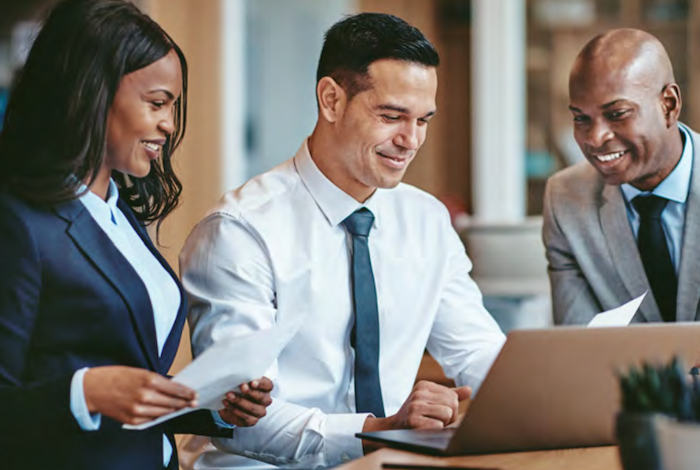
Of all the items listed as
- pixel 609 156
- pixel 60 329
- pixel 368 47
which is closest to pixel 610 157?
pixel 609 156

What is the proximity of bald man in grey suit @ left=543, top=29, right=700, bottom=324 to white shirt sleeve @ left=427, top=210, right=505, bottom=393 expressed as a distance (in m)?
0.32

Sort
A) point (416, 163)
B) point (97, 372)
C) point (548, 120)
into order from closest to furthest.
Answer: point (97, 372)
point (548, 120)
point (416, 163)

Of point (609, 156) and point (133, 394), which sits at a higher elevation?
point (609, 156)

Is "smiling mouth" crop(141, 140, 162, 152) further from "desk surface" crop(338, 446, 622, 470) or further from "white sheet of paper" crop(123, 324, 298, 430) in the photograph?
"desk surface" crop(338, 446, 622, 470)

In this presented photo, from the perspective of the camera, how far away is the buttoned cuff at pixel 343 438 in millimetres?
1683

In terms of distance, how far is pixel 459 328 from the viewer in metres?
2.11

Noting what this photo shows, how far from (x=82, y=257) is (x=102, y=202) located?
16 centimetres

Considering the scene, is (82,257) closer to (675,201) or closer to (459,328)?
(459,328)

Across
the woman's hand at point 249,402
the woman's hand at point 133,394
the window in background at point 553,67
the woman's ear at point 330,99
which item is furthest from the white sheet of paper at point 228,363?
the window in background at point 553,67

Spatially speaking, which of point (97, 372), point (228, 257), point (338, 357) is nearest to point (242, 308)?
A: point (228, 257)

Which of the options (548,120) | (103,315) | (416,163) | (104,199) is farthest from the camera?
(416,163)

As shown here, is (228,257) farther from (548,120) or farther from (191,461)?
(548,120)

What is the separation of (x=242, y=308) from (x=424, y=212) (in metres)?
0.52

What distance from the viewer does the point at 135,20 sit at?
1536mm
